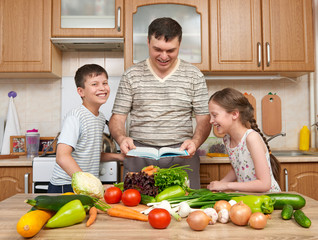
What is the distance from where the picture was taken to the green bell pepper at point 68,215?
2.80ft

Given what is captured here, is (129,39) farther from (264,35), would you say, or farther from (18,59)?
(264,35)

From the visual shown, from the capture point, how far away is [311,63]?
2.56 m

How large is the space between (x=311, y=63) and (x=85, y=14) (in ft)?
6.31

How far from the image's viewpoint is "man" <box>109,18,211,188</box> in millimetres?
1666

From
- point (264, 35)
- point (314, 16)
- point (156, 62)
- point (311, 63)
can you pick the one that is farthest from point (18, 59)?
point (314, 16)

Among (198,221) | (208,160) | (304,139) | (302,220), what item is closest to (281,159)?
(208,160)

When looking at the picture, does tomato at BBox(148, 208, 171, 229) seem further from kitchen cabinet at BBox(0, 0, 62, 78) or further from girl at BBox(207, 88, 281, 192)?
kitchen cabinet at BBox(0, 0, 62, 78)

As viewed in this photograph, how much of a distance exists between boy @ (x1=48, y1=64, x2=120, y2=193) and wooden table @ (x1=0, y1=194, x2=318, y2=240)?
0.66 meters

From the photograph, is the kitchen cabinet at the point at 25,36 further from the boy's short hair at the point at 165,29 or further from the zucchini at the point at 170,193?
the zucchini at the point at 170,193

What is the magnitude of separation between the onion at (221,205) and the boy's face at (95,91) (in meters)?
0.98

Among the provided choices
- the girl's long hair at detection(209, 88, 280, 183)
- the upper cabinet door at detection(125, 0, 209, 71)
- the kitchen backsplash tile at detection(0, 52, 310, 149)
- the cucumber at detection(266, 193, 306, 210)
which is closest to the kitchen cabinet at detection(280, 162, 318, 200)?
the kitchen backsplash tile at detection(0, 52, 310, 149)

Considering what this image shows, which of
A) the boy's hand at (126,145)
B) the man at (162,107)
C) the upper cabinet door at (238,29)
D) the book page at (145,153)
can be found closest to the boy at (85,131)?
the man at (162,107)

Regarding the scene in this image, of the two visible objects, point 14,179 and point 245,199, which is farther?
point 14,179

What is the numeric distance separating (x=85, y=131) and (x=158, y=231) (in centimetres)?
93
